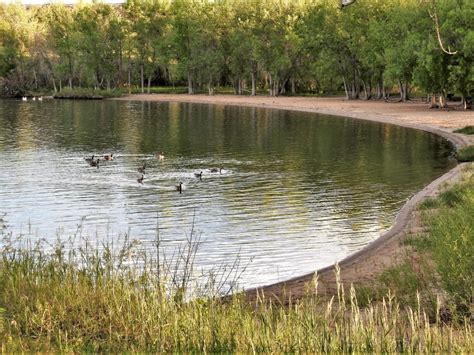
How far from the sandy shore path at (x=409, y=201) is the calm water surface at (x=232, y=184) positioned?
87cm

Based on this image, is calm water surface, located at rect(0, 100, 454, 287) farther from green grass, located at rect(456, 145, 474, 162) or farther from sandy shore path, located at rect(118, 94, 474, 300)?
green grass, located at rect(456, 145, 474, 162)

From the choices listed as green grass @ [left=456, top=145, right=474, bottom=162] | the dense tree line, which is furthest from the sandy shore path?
the dense tree line

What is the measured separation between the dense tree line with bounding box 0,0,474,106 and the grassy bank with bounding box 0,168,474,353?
1987 inches

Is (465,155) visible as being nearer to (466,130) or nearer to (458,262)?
(466,130)

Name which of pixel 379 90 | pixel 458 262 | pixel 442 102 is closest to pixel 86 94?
pixel 379 90

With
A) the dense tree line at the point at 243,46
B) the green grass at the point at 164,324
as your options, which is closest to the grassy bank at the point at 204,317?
the green grass at the point at 164,324

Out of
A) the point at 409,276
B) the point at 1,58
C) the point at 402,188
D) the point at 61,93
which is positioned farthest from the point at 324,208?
the point at 1,58

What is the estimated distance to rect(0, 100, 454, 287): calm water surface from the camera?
21391 millimetres

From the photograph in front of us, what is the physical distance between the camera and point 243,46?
325ft

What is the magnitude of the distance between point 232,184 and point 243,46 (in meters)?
69.6

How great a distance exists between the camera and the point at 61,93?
108m

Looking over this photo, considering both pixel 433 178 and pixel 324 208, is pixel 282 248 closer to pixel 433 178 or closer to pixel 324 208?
pixel 324 208

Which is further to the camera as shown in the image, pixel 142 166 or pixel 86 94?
pixel 86 94

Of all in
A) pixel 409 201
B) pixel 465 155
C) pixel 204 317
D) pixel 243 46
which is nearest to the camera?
pixel 204 317
